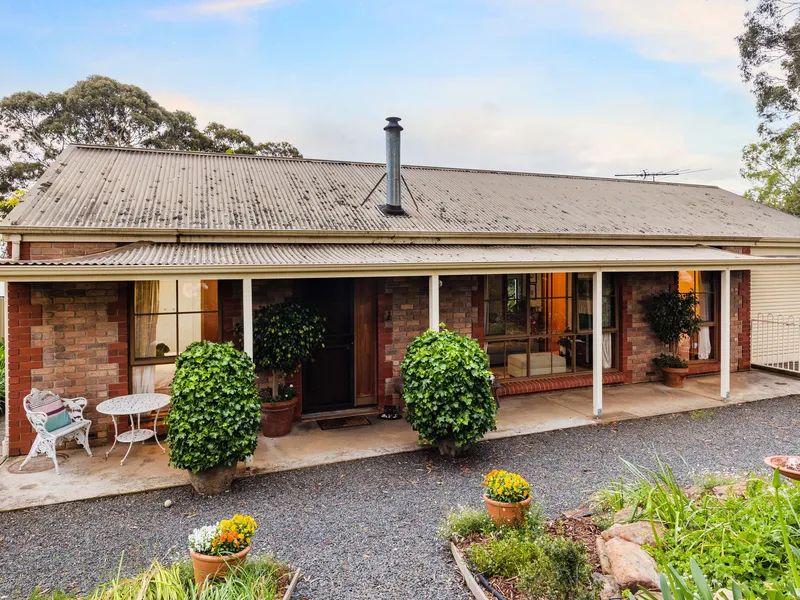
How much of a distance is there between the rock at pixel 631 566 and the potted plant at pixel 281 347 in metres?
4.72

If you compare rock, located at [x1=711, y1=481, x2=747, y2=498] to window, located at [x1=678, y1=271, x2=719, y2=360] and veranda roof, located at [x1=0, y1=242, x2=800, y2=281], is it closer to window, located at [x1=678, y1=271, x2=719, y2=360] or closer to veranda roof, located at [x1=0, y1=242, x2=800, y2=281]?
veranda roof, located at [x1=0, y1=242, x2=800, y2=281]

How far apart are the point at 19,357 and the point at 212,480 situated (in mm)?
3404

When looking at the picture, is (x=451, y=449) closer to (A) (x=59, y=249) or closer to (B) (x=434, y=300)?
(B) (x=434, y=300)

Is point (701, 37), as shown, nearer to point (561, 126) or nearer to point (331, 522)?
point (561, 126)

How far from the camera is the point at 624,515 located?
12.8ft

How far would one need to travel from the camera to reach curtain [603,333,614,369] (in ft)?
32.5

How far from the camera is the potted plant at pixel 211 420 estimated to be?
4906 mm

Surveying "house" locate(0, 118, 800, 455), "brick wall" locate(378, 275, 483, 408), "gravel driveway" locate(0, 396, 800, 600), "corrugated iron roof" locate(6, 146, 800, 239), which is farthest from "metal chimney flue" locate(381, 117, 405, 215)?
"gravel driveway" locate(0, 396, 800, 600)

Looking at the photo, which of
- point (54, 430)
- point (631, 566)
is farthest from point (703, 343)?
point (54, 430)

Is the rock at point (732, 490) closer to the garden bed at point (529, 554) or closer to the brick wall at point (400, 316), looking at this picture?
the garden bed at point (529, 554)

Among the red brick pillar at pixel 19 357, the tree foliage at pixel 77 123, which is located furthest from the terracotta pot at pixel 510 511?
the tree foliage at pixel 77 123

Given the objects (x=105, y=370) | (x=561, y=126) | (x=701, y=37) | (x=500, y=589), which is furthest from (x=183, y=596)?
(x=561, y=126)

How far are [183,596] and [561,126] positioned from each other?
807 inches

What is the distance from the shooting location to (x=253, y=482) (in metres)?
5.43
